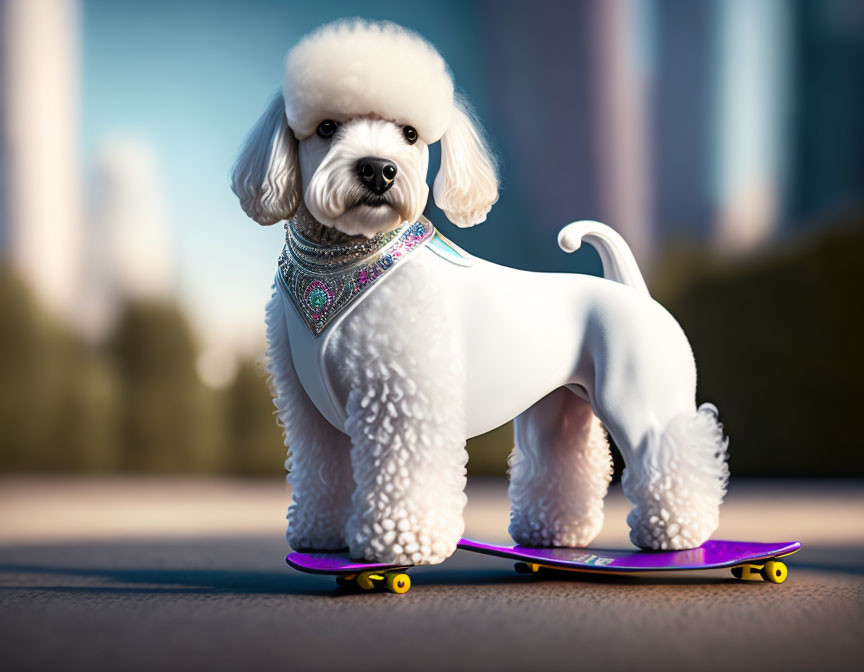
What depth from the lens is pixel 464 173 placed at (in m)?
1.79

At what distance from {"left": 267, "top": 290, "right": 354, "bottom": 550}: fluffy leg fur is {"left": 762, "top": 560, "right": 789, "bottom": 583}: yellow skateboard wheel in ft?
2.58

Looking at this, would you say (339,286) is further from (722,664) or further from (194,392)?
(194,392)

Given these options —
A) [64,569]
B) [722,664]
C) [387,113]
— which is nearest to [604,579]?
[722,664]

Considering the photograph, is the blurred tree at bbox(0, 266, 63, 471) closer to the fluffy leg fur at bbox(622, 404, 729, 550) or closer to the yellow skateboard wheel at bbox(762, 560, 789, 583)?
the fluffy leg fur at bbox(622, 404, 729, 550)

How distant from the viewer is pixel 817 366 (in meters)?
4.08

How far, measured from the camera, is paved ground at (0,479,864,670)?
127cm

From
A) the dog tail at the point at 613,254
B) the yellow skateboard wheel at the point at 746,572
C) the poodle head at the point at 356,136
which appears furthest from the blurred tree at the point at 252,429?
the yellow skateboard wheel at the point at 746,572

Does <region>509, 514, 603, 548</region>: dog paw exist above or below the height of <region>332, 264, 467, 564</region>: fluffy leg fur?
below

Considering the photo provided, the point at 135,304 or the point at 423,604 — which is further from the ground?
the point at 135,304

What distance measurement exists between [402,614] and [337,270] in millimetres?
595

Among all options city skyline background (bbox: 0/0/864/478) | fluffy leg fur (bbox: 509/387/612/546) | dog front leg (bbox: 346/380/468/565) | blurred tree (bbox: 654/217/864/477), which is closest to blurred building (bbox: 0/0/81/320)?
city skyline background (bbox: 0/0/864/478)

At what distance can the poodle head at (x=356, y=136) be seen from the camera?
1.60 m

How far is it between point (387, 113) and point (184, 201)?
2.68 meters

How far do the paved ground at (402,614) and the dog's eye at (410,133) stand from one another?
0.80 meters
